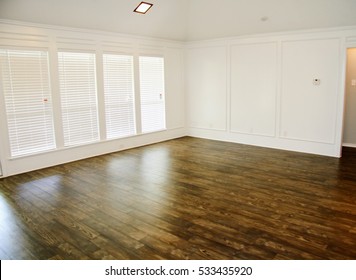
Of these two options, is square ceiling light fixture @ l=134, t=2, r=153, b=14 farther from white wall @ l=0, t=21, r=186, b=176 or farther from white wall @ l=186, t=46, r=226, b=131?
white wall @ l=186, t=46, r=226, b=131

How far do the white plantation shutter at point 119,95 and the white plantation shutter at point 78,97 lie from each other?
0.32 m

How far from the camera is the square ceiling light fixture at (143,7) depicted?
18.5 feet

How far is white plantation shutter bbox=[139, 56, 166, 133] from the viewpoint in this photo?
7.12 metres

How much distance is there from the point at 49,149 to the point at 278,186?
4102 millimetres

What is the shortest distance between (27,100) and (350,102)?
666cm

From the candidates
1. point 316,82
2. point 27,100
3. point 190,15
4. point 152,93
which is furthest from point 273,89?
point 27,100

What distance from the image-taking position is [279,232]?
3.10 metres

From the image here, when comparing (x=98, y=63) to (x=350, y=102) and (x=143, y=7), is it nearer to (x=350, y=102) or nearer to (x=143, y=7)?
(x=143, y=7)

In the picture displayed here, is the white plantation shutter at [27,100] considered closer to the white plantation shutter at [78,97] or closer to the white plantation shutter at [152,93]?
the white plantation shutter at [78,97]

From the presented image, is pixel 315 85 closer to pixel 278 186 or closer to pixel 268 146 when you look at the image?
pixel 268 146

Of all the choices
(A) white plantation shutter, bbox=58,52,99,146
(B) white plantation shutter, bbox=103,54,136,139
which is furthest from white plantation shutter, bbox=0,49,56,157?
(B) white plantation shutter, bbox=103,54,136,139

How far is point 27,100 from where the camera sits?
5.15 meters

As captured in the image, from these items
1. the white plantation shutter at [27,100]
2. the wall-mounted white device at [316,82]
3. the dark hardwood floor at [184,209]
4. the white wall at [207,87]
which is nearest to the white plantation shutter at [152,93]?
the white wall at [207,87]
